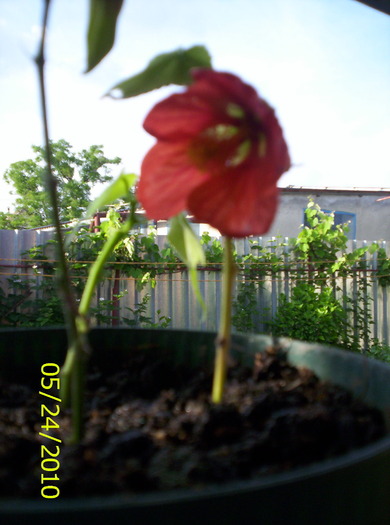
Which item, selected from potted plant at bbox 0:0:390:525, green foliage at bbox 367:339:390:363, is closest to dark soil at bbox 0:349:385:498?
potted plant at bbox 0:0:390:525

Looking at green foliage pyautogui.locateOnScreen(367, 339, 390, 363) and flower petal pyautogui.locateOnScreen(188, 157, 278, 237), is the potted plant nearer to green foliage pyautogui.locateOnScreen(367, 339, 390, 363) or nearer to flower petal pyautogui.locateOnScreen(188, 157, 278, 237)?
flower petal pyautogui.locateOnScreen(188, 157, 278, 237)

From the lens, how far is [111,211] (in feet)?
8.99

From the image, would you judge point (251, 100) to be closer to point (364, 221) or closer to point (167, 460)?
point (167, 460)

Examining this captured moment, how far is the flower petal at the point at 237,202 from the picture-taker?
29 cm

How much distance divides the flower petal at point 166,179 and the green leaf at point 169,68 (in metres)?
0.07

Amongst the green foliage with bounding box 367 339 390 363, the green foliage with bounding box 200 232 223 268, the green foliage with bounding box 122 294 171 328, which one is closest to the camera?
the green foliage with bounding box 122 294 171 328

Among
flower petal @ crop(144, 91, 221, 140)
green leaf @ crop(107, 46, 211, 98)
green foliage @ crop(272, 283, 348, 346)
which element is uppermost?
green leaf @ crop(107, 46, 211, 98)

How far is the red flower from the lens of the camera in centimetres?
29

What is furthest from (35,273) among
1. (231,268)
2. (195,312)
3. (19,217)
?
(19,217)

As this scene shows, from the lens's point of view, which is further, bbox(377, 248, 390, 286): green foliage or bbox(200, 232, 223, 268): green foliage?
bbox(377, 248, 390, 286): green foliage

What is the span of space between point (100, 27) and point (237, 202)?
0.59 feet

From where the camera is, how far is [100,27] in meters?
0.35

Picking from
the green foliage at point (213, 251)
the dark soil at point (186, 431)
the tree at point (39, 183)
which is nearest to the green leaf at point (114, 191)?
the dark soil at point (186, 431)

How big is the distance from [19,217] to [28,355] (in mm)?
18328
